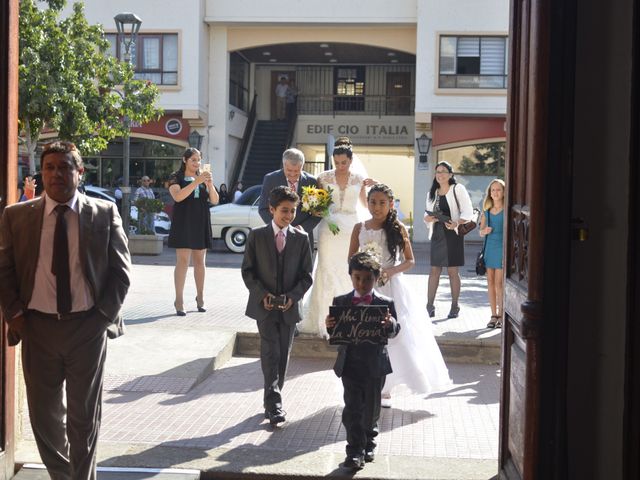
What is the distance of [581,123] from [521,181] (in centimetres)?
51

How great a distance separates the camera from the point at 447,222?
10.5m

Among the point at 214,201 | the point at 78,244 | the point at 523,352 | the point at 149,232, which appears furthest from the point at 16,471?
the point at 149,232

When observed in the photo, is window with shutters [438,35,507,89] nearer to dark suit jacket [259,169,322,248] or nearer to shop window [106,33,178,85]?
shop window [106,33,178,85]

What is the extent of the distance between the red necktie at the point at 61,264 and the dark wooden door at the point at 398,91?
99.1 ft

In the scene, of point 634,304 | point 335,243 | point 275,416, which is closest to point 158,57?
point 335,243

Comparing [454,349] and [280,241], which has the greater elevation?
[280,241]

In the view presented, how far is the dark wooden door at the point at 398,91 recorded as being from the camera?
34375 mm

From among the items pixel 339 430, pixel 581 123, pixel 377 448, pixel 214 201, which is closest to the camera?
pixel 581 123

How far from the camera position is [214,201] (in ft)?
33.7

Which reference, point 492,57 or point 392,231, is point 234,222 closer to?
point 492,57

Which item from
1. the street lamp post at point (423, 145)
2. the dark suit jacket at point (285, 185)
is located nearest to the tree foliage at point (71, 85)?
the street lamp post at point (423, 145)

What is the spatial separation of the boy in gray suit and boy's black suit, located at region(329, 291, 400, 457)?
3.32ft

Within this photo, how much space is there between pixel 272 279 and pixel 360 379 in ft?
4.34

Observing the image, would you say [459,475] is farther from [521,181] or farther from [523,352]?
[521,181]
